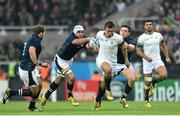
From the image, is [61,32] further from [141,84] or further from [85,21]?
[141,84]

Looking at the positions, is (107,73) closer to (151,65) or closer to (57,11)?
(151,65)

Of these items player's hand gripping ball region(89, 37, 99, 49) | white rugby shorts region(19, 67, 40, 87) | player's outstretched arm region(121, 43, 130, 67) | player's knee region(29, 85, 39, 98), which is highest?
player's hand gripping ball region(89, 37, 99, 49)

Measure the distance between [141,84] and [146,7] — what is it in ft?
31.1

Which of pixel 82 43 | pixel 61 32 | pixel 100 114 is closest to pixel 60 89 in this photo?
pixel 61 32

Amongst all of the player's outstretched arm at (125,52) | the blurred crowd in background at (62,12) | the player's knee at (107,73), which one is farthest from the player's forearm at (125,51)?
the blurred crowd in background at (62,12)

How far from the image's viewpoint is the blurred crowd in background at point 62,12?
40.0 meters

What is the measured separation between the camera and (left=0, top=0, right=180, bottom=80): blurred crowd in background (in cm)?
4003

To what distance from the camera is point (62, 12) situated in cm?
4266

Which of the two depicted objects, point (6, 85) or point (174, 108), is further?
point (6, 85)

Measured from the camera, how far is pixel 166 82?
111 ft

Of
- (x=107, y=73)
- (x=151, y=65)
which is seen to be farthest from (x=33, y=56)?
(x=151, y=65)

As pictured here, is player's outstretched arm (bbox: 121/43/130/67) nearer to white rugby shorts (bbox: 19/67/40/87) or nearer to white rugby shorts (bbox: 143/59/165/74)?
white rugby shorts (bbox: 143/59/165/74)

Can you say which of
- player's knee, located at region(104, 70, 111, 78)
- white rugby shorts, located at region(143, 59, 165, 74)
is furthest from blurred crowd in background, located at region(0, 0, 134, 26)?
player's knee, located at region(104, 70, 111, 78)

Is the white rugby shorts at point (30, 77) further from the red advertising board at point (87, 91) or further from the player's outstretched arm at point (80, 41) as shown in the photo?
the red advertising board at point (87, 91)
